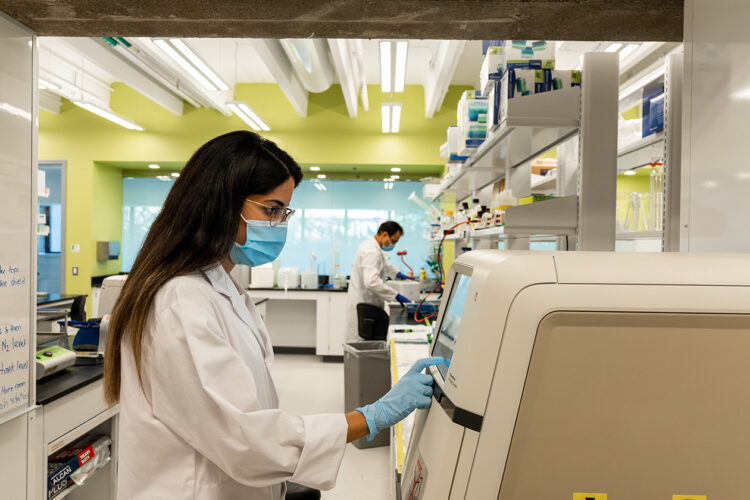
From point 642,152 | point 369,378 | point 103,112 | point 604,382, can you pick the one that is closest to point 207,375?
point 604,382

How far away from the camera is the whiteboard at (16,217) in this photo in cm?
151

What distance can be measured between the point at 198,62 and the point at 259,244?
Answer: 263 centimetres

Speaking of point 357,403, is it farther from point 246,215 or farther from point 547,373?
point 547,373

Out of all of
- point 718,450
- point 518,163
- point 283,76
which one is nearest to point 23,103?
point 718,450

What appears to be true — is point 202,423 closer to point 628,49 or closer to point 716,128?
point 716,128

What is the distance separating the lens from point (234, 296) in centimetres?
120

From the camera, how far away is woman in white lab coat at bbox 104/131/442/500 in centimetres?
Answer: 90

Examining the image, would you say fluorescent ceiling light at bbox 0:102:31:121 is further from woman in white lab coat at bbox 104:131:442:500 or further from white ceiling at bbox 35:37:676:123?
white ceiling at bbox 35:37:676:123

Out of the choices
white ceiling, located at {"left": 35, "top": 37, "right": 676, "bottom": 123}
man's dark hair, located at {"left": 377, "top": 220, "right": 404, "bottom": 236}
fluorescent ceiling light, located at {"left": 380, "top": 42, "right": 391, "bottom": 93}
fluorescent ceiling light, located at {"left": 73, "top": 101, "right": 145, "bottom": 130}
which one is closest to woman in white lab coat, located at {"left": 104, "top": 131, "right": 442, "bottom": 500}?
fluorescent ceiling light, located at {"left": 380, "top": 42, "right": 391, "bottom": 93}

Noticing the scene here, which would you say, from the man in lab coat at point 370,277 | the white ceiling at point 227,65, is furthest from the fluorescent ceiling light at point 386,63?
the man in lab coat at point 370,277

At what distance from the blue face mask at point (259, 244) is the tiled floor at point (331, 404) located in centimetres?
110

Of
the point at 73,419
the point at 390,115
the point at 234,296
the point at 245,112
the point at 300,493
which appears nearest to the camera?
the point at 234,296

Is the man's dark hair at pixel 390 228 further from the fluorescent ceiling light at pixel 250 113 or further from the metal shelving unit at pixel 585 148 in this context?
the metal shelving unit at pixel 585 148

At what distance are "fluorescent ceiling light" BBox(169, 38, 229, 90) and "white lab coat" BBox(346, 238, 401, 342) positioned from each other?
6.37ft
